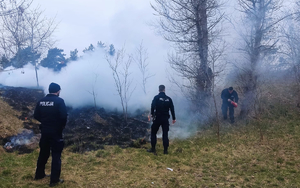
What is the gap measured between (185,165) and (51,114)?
3.26 metres

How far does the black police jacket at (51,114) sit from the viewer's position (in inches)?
149

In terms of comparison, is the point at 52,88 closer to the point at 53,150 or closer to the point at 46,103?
the point at 46,103

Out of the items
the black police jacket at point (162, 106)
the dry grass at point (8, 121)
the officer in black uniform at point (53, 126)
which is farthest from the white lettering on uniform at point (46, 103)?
the dry grass at point (8, 121)

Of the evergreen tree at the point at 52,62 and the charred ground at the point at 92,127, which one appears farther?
the evergreen tree at the point at 52,62

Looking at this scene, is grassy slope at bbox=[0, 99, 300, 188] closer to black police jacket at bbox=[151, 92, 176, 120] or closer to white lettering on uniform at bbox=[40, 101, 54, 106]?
black police jacket at bbox=[151, 92, 176, 120]

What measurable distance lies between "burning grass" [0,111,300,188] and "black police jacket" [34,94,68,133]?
3.44ft

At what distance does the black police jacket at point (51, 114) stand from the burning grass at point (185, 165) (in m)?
1.05

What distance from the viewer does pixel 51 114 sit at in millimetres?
3771

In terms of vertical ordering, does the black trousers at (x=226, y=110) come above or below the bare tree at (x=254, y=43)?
below

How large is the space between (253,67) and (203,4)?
3.70 metres

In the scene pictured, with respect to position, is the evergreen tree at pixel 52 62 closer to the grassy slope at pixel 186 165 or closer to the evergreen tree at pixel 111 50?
the evergreen tree at pixel 111 50

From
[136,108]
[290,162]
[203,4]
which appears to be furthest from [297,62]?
[136,108]

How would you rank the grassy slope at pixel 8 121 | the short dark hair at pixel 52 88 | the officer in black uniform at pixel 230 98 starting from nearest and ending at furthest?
the short dark hair at pixel 52 88 → the grassy slope at pixel 8 121 → the officer in black uniform at pixel 230 98

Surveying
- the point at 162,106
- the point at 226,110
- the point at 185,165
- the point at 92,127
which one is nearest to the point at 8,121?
the point at 92,127
